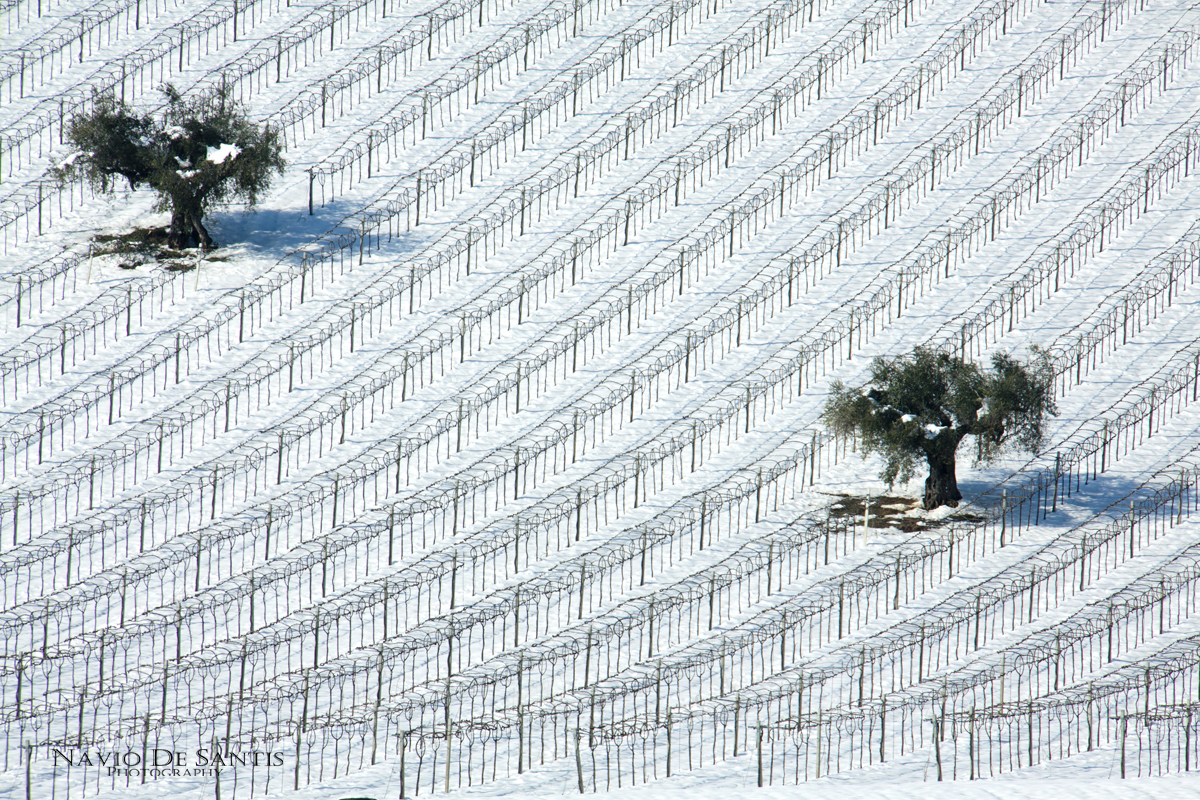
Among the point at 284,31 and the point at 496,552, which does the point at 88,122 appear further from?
the point at 496,552

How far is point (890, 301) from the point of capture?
69.4 m

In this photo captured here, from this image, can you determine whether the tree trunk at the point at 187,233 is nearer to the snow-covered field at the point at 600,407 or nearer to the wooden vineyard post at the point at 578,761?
the snow-covered field at the point at 600,407

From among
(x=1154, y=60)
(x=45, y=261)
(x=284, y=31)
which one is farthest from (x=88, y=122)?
(x=1154, y=60)

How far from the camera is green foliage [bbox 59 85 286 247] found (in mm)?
70312

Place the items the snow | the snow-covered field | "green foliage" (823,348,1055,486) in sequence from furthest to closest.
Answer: the snow
"green foliage" (823,348,1055,486)
the snow-covered field

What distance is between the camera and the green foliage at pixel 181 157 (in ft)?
231

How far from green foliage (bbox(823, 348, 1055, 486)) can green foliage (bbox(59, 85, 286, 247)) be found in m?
25.5

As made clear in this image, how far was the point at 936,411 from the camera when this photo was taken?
5747 cm

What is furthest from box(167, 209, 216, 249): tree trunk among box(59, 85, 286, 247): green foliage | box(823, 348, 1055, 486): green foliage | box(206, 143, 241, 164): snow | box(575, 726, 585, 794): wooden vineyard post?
box(575, 726, 585, 794): wooden vineyard post

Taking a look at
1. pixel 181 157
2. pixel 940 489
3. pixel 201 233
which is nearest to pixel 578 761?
pixel 940 489

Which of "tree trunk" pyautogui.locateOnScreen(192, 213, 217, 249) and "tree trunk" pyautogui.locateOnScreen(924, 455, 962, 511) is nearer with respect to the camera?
"tree trunk" pyautogui.locateOnScreen(924, 455, 962, 511)

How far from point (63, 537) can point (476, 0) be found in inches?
1718

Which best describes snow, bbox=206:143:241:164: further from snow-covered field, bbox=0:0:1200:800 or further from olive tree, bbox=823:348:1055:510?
olive tree, bbox=823:348:1055:510

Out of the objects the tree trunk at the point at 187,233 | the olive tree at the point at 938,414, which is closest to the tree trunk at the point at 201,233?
the tree trunk at the point at 187,233
